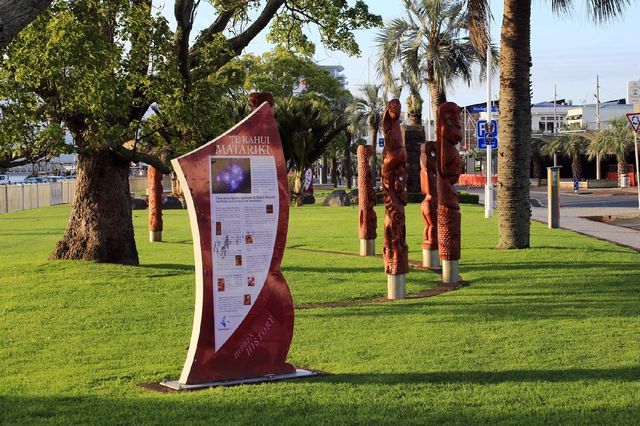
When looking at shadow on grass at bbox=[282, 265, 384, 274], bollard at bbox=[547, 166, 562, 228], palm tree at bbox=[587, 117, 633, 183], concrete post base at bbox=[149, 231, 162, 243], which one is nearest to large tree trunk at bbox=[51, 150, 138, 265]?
shadow on grass at bbox=[282, 265, 384, 274]

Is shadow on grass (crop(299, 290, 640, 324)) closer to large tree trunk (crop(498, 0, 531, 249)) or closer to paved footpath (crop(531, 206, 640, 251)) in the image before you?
large tree trunk (crop(498, 0, 531, 249))

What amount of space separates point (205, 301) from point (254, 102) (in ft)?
10.6

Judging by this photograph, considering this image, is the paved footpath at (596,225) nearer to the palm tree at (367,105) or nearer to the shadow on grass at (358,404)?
the shadow on grass at (358,404)

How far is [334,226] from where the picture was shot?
28.1 m

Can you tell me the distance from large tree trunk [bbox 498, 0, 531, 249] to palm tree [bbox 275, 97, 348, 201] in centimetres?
2449

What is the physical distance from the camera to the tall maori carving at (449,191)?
14195 mm

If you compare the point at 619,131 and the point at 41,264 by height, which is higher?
the point at 619,131

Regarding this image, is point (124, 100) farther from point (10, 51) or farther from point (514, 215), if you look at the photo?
point (514, 215)

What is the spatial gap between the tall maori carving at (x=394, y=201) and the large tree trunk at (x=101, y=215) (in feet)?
18.5

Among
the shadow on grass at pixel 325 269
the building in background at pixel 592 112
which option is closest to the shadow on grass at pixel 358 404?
the shadow on grass at pixel 325 269

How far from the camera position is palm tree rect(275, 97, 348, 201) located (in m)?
42.5

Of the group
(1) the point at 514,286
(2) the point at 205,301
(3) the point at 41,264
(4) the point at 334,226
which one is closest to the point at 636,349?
(2) the point at 205,301

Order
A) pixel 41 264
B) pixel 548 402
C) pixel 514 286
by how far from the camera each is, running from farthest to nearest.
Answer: pixel 41 264
pixel 514 286
pixel 548 402

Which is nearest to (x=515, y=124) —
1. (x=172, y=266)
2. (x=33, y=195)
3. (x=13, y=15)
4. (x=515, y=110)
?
(x=515, y=110)
